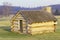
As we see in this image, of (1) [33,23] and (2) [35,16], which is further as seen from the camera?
(2) [35,16]

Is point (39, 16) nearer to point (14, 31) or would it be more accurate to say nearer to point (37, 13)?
point (37, 13)

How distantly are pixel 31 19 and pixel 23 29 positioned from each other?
6.76 feet

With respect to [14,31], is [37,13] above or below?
above

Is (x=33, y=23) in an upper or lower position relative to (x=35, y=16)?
lower

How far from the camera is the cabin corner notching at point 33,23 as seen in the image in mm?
25656

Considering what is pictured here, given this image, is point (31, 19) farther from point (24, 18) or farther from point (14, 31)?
point (14, 31)

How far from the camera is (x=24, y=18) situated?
2652cm

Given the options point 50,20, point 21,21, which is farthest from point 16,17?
point 50,20

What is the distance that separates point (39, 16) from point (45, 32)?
2310 mm

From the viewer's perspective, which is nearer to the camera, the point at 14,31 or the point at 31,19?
the point at 31,19

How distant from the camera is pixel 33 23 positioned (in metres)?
25.5

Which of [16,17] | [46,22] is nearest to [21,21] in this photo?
[16,17]

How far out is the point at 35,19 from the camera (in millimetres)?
25969

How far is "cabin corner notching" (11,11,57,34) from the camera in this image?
2566 centimetres
